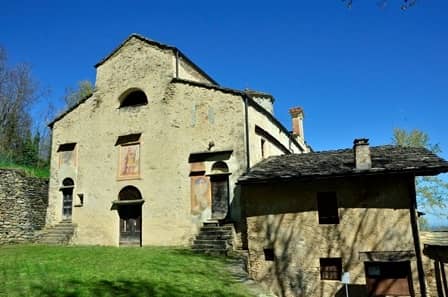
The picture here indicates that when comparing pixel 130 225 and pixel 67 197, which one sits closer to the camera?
pixel 130 225

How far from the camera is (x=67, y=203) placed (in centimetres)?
1886

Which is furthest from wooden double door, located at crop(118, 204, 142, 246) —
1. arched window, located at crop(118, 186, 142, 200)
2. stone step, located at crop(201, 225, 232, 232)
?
stone step, located at crop(201, 225, 232, 232)

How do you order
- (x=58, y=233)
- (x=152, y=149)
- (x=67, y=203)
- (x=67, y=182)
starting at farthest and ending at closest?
(x=67, y=182) → (x=67, y=203) → (x=58, y=233) → (x=152, y=149)

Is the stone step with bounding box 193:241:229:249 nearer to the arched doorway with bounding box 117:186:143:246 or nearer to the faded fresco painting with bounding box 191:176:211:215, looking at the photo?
the faded fresco painting with bounding box 191:176:211:215

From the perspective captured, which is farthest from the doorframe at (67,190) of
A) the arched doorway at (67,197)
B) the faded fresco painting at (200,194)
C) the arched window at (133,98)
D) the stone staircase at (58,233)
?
the faded fresco painting at (200,194)

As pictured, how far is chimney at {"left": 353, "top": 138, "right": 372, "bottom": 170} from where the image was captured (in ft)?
44.3

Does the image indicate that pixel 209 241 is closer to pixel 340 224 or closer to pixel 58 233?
pixel 340 224

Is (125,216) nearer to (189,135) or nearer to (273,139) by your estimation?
(189,135)

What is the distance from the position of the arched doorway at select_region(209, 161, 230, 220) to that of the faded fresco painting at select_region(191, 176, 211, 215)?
0.24 meters

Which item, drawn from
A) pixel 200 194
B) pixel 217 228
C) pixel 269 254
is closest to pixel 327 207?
pixel 269 254

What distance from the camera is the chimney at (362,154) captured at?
13511mm

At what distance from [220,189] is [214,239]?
85.3 inches

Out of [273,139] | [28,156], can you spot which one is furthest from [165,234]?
[28,156]

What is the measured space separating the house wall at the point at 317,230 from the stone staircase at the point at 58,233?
8707mm
